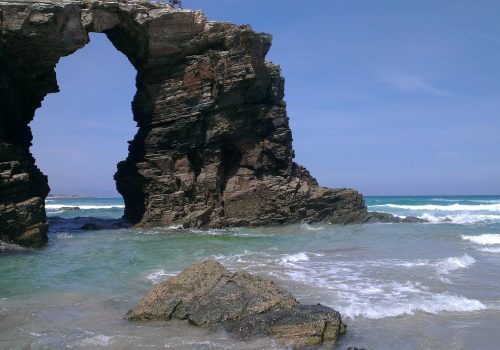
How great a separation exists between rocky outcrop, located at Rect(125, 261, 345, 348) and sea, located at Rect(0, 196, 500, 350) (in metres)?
0.28

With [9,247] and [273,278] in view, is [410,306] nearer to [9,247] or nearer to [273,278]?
[273,278]

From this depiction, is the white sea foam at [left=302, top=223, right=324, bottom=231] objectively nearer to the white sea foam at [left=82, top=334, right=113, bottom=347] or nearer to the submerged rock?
the submerged rock

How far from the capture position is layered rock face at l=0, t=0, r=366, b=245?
24.4 meters

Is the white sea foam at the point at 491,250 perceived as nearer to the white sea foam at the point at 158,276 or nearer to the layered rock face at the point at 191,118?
the layered rock face at the point at 191,118

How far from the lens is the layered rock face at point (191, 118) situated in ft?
80.1

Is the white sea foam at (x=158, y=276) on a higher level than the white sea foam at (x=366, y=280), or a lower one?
lower

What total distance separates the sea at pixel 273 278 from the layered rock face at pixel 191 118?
499 centimetres

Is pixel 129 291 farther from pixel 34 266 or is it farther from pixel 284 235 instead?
pixel 284 235

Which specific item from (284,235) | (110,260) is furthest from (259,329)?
(284,235)

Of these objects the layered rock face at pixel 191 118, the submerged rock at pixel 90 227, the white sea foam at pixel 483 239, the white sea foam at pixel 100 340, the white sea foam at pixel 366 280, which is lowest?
the submerged rock at pixel 90 227

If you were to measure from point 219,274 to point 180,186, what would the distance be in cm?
1844

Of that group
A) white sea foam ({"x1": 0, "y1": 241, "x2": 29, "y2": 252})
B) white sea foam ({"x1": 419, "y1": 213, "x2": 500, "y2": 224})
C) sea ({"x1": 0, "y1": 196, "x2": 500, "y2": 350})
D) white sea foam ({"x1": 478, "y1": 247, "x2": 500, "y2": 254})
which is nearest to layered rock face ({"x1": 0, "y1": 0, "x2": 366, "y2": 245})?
sea ({"x1": 0, "y1": 196, "x2": 500, "y2": 350})

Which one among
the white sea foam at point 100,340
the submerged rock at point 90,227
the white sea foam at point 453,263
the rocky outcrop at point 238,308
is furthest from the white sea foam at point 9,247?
the white sea foam at point 453,263

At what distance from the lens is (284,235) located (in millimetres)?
23578
